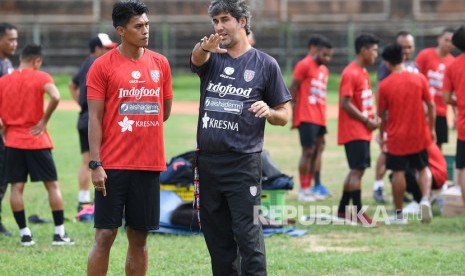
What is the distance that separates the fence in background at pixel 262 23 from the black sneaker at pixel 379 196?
92.9 ft

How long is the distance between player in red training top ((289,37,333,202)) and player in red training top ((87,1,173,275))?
7.10 m

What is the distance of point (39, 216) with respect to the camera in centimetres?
1300

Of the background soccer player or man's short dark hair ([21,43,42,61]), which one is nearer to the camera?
man's short dark hair ([21,43,42,61])

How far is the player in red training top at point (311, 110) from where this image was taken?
14.9 meters

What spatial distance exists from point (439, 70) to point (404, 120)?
2981 millimetres

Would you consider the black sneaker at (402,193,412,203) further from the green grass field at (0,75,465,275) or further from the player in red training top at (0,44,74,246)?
the player in red training top at (0,44,74,246)

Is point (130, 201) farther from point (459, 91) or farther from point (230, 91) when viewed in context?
point (459, 91)

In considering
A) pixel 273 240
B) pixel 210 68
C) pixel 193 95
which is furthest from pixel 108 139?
pixel 193 95

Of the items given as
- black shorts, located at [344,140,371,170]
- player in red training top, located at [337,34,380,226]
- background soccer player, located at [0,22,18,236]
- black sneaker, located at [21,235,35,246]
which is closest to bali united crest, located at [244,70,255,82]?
black sneaker, located at [21,235,35,246]

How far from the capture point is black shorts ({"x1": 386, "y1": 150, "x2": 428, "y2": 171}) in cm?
1248

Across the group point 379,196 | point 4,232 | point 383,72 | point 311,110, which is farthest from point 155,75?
point 311,110

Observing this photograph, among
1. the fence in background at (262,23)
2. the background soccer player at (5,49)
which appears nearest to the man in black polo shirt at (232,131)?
the background soccer player at (5,49)

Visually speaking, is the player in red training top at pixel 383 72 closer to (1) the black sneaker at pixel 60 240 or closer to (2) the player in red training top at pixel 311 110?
(2) the player in red training top at pixel 311 110

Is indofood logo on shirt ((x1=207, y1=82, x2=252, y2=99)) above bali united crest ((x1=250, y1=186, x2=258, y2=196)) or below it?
above
